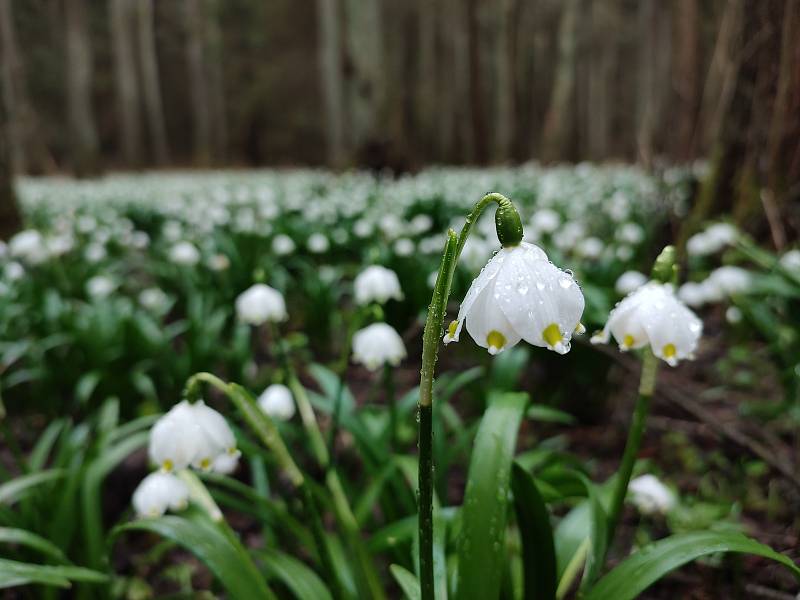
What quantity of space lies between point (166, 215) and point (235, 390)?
6079 millimetres

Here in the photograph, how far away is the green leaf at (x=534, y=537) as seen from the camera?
110 centimetres

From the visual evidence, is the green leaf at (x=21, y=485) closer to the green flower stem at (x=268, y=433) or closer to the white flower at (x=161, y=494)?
the white flower at (x=161, y=494)

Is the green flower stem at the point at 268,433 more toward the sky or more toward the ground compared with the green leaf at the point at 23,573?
more toward the sky

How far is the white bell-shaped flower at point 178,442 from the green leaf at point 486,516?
44 centimetres

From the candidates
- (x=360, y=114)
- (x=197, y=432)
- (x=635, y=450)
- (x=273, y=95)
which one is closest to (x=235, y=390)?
(x=197, y=432)

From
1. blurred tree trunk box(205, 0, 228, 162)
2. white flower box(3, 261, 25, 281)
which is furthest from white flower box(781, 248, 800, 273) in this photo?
blurred tree trunk box(205, 0, 228, 162)

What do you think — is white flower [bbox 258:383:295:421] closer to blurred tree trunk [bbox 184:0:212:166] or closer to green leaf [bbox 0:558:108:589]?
green leaf [bbox 0:558:108:589]

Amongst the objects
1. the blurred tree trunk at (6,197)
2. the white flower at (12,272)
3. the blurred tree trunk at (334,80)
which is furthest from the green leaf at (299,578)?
the blurred tree trunk at (334,80)

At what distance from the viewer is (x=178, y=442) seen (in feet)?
3.46

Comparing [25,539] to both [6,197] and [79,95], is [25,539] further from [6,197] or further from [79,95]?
[79,95]

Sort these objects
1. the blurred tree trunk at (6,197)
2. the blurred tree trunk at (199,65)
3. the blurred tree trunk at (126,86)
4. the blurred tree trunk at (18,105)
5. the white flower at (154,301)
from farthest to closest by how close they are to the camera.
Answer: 1. the blurred tree trunk at (199,65)
2. the blurred tree trunk at (126,86)
3. the blurred tree trunk at (18,105)
4. the blurred tree trunk at (6,197)
5. the white flower at (154,301)

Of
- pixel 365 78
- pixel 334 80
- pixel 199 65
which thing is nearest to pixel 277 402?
pixel 365 78

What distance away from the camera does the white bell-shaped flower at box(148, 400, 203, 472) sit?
3.45 feet

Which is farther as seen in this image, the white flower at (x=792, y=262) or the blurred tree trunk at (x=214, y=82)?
the blurred tree trunk at (x=214, y=82)
